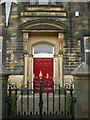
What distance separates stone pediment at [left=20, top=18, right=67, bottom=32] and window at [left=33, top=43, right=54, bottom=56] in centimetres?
127

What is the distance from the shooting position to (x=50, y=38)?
10.4 metres

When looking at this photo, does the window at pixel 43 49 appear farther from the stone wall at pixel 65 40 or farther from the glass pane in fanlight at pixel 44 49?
the stone wall at pixel 65 40

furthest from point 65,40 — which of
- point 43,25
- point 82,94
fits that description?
point 82,94

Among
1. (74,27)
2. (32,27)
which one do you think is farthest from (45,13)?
(74,27)

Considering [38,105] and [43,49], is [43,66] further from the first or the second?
[38,105]

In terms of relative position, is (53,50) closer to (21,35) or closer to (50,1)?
(21,35)

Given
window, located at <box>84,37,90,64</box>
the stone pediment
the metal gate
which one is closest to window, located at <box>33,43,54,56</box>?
the stone pediment

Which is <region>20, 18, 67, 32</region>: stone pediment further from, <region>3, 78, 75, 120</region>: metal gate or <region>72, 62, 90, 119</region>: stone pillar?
<region>72, 62, 90, 119</region>: stone pillar

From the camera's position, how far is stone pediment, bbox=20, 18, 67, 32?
9.91 m

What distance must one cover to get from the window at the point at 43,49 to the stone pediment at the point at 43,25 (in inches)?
50.1

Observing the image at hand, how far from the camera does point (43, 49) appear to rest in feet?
35.2

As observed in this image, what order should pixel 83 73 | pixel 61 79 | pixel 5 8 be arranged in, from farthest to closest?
pixel 5 8, pixel 61 79, pixel 83 73

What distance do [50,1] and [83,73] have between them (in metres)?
8.07

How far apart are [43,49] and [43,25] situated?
5.28 ft
